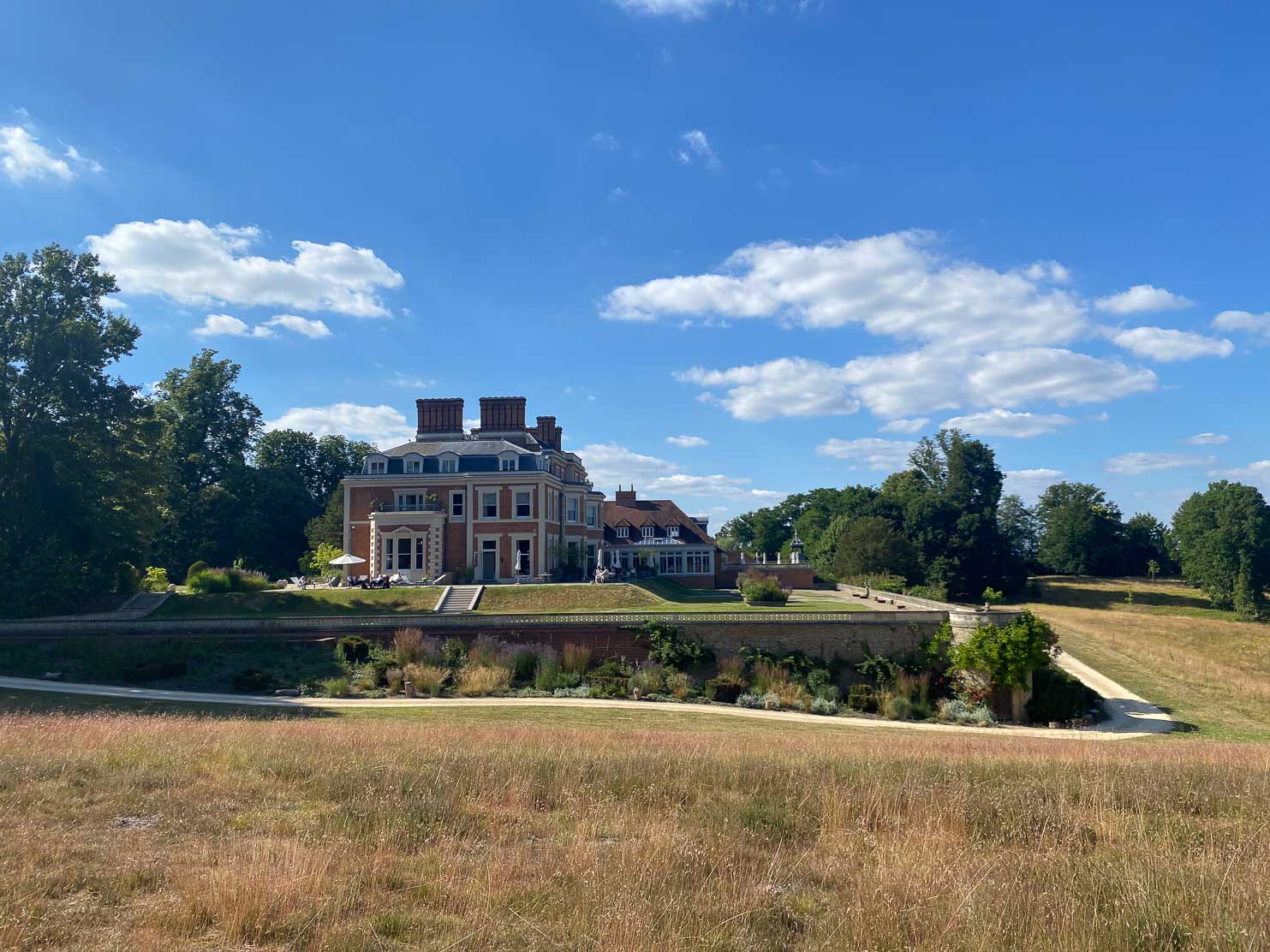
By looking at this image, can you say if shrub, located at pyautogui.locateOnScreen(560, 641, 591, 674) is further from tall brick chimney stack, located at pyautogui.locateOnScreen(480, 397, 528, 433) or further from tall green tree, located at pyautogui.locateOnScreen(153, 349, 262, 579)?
tall green tree, located at pyautogui.locateOnScreen(153, 349, 262, 579)

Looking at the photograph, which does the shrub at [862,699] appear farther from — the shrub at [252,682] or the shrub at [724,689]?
the shrub at [252,682]

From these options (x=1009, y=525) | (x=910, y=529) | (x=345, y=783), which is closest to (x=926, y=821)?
(x=345, y=783)

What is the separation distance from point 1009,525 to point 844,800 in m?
106

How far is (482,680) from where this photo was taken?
29.9 m

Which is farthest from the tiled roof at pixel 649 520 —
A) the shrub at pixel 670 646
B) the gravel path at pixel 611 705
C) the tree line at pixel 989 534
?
the gravel path at pixel 611 705

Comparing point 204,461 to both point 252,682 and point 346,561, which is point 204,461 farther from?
point 252,682

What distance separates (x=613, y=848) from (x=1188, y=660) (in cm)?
4322

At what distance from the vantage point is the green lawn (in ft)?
124

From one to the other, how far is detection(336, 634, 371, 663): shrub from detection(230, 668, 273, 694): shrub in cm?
281

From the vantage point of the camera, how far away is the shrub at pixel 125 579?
40.0 m

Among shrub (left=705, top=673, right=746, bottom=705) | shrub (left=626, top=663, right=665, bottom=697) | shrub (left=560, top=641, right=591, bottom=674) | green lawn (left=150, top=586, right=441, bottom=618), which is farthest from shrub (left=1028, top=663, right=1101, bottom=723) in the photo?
green lawn (left=150, top=586, right=441, bottom=618)

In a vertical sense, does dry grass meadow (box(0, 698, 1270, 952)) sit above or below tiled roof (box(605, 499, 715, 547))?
below

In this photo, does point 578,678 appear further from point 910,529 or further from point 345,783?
point 910,529

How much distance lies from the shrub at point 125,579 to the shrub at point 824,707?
31946 millimetres
